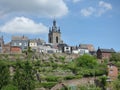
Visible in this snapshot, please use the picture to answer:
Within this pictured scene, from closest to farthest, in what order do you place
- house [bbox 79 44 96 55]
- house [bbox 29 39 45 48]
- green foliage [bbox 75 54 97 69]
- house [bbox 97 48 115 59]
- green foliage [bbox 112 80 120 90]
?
green foliage [bbox 112 80 120 90]
green foliage [bbox 75 54 97 69]
house [bbox 97 48 115 59]
house [bbox 29 39 45 48]
house [bbox 79 44 96 55]

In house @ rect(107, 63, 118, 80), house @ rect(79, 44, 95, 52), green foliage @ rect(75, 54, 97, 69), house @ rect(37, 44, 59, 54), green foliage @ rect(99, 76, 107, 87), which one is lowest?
green foliage @ rect(99, 76, 107, 87)

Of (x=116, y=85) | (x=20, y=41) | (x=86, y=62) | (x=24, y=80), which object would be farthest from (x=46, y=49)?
(x=24, y=80)

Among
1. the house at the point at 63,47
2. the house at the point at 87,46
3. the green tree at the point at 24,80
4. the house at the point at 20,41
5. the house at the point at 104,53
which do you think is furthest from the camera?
the house at the point at 87,46

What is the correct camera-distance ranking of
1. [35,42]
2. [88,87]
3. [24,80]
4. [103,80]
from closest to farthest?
[24,80], [88,87], [103,80], [35,42]

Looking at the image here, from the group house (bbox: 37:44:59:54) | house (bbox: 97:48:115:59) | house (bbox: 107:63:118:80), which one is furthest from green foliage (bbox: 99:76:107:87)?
house (bbox: 37:44:59:54)

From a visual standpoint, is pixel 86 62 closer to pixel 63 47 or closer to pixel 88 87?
pixel 88 87

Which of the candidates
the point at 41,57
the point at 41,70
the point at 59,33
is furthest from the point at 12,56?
the point at 59,33

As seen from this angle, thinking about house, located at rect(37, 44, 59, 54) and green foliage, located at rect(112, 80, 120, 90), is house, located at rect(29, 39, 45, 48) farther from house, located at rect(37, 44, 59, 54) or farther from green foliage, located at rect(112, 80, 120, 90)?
green foliage, located at rect(112, 80, 120, 90)

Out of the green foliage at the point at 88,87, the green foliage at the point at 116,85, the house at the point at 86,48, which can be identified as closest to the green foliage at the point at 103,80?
the green foliage at the point at 88,87

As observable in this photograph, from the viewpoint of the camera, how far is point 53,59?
89.8m

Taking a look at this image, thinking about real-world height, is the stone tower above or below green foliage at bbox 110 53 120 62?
above

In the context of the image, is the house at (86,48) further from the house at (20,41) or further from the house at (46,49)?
the house at (20,41)

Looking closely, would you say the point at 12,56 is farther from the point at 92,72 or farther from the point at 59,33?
the point at 59,33

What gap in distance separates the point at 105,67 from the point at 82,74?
6208 millimetres
